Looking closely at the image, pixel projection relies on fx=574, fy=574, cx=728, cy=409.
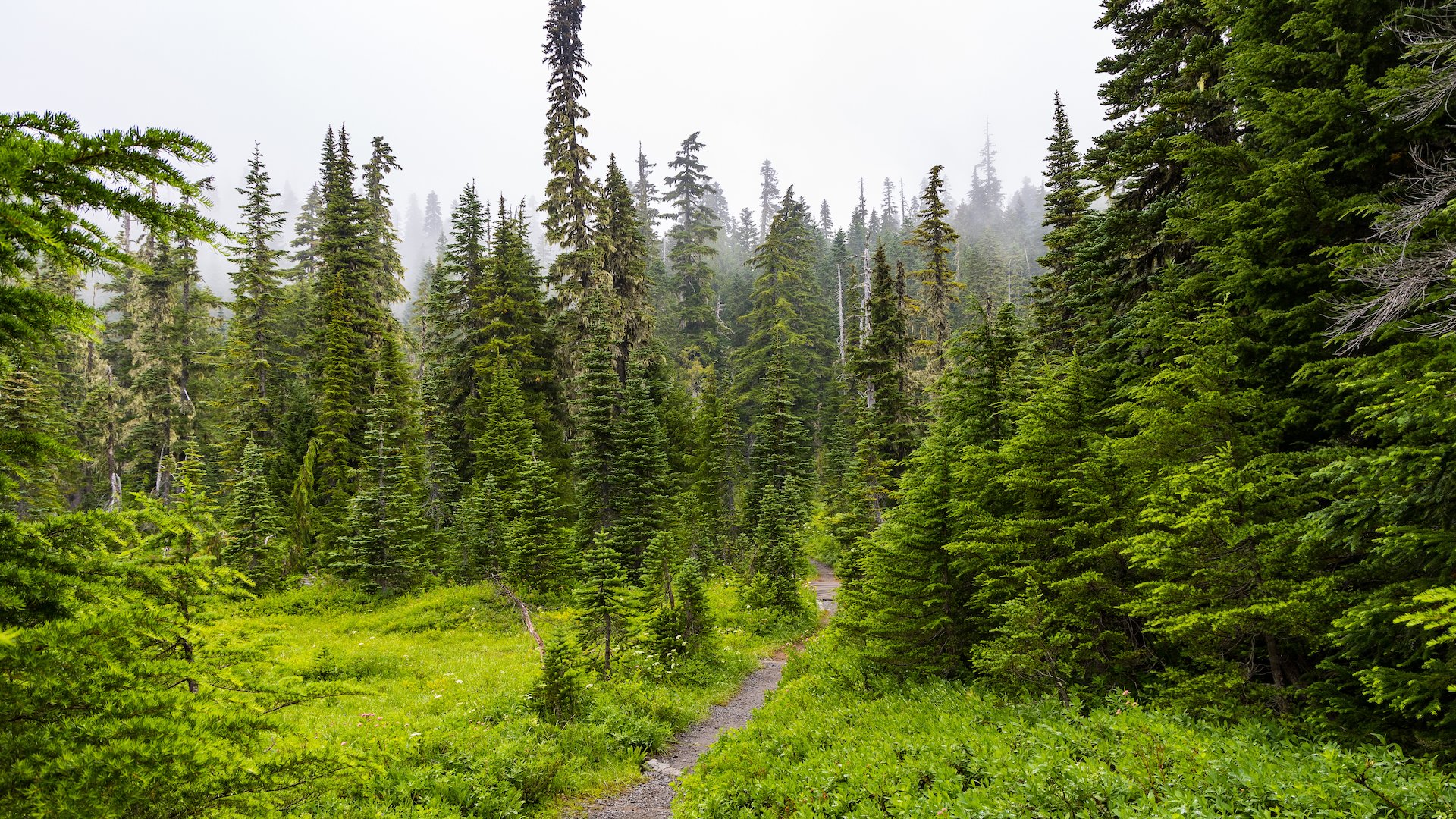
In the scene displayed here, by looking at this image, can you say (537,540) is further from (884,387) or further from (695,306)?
(695,306)

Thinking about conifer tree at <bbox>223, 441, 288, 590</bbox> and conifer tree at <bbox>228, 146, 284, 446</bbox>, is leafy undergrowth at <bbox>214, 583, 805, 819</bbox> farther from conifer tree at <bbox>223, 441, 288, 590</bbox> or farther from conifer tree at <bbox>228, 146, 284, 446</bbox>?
conifer tree at <bbox>228, 146, 284, 446</bbox>

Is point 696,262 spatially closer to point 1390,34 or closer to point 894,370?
point 894,370

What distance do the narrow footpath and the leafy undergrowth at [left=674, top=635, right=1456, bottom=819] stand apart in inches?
29.4

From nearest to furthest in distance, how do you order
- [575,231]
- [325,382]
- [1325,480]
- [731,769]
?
[1325,480] → [731,769] → [325,382] → [575,231]

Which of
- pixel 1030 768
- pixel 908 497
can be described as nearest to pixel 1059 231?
pixel 908 497

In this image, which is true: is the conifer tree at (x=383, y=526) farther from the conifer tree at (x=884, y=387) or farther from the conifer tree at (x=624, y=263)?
the conifer tree at (x=884, y=387)

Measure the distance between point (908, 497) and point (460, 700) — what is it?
39.0ft

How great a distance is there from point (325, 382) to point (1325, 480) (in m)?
36.8

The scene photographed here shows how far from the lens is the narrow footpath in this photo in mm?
10664

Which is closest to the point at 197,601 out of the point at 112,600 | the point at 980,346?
the point at 112,600

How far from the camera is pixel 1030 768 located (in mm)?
6551

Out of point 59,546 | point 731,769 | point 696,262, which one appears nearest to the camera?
point 59,546

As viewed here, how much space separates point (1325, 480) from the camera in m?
7.62

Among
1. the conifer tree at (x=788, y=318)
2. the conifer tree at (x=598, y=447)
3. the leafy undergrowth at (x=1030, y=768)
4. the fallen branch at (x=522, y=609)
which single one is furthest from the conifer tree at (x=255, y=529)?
the conifer tree at (x=788, y=318)
